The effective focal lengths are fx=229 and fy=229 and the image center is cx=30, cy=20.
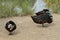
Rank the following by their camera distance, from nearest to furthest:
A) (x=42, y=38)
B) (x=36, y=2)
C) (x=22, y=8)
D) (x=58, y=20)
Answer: (x=42, y=38) < (x=58, y=20) < (x=22, y=8) < (x=36, y=2)

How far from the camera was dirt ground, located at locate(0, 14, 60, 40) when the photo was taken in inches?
168

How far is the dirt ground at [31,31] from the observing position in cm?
426

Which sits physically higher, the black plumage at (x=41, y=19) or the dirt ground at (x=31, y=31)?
the black plumage at (x=41, y=19)

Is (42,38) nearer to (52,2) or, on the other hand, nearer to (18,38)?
(18,38)

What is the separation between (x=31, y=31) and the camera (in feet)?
15.3

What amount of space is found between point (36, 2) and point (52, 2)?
573 mm

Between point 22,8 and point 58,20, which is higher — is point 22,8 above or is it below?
above

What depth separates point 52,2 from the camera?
6609 millimetres

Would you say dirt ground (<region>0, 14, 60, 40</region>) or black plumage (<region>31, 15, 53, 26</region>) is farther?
black plumage (<region>31, 15, 53, 26</region>)

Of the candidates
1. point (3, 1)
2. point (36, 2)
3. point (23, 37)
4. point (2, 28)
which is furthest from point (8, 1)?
point (23, 37)

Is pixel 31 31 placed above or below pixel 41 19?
below

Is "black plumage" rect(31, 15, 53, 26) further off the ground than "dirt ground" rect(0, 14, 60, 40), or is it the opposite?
"black plumage" rect(31, 15, 53, 26)

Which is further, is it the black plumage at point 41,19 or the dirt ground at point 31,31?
the black plumage at point 41,19

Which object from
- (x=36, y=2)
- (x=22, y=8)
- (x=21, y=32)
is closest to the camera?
(x=21, y=32)
